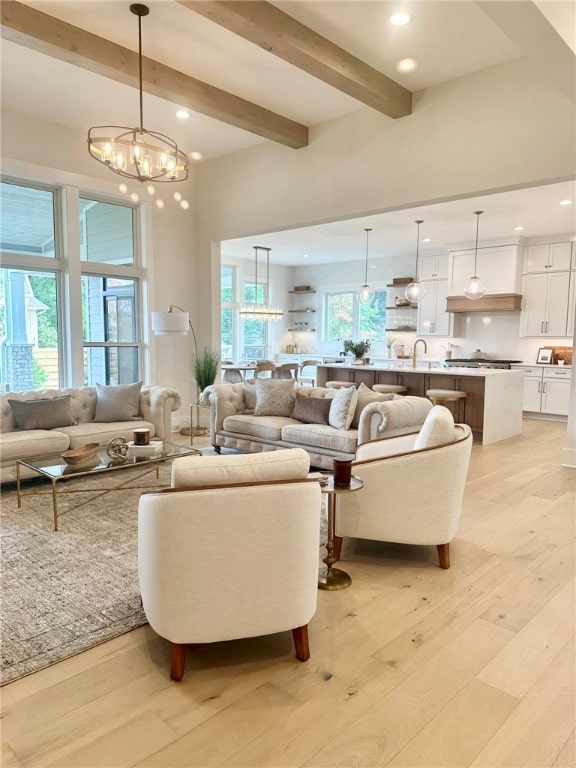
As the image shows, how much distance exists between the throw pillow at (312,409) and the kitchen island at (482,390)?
7.87ft

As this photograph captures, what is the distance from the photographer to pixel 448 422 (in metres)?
2.83

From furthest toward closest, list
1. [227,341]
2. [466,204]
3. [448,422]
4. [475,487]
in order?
[227,341], [466,204], [475,487], [448,422]

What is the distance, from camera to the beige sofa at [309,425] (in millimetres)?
4109

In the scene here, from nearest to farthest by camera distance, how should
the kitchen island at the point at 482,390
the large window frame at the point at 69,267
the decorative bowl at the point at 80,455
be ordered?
1. the decorative bowl at the point at 80,455
2. the large window frame at the point at 69,267
3. the kitchen island at the point at 482,390

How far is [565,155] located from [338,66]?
1.85m

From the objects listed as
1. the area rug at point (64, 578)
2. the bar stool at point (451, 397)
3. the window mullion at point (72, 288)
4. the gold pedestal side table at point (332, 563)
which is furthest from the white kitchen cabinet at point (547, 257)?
the area rug at point (64, 578)

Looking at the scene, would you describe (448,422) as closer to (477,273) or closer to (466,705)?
(466,705)

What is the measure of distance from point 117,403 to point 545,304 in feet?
22.5

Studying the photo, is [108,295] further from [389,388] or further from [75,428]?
[389,388]

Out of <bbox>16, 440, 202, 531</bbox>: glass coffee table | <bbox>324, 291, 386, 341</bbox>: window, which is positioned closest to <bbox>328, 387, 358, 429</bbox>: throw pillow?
<bbox>16, 440, 202, 531</bbox>: glass coffee table

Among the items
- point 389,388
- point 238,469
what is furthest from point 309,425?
point 238,469

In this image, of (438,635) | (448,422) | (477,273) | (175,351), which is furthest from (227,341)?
(438,635)

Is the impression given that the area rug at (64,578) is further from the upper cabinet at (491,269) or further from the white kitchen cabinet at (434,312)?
the white kitchen cabinet at (434,312)

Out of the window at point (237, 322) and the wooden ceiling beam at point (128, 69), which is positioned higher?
the wooden ceiling beam at point (128, 69)
